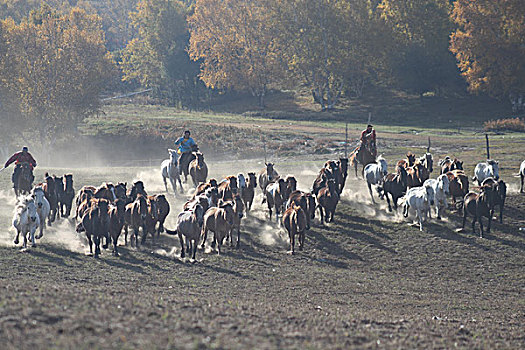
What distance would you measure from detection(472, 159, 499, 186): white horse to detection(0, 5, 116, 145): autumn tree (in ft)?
139

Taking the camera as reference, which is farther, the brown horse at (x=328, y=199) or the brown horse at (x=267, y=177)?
the brown horse at (x=267, y=177)

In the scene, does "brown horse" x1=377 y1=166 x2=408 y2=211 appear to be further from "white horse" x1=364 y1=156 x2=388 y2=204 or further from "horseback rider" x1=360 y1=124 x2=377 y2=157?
"horseback rider" x1=360 y1=124 x2=377 y2=157

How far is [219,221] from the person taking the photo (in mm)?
21453

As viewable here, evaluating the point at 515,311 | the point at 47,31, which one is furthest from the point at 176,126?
the point at 515,311

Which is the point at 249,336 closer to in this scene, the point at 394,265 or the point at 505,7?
the point at 394,265

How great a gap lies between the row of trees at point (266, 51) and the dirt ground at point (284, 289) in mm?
33390

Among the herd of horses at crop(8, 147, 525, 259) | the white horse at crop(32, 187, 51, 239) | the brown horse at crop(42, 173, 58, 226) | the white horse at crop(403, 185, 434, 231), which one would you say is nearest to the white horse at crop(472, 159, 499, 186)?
the herd of horses at crop(8, 147, 525, 259)

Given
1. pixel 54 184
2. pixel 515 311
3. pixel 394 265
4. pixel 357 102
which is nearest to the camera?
pixel 515 311

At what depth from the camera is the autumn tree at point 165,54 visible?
88500mm

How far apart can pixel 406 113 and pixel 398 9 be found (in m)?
13.1

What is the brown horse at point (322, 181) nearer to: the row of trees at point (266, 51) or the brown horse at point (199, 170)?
the brown horse at point (199, 170)

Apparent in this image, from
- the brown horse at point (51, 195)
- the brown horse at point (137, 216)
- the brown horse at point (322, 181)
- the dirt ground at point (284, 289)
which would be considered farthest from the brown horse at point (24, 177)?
the brown horse at point (322, 181)

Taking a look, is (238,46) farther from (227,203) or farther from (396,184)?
(227,203)

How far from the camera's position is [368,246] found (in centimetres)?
2302
